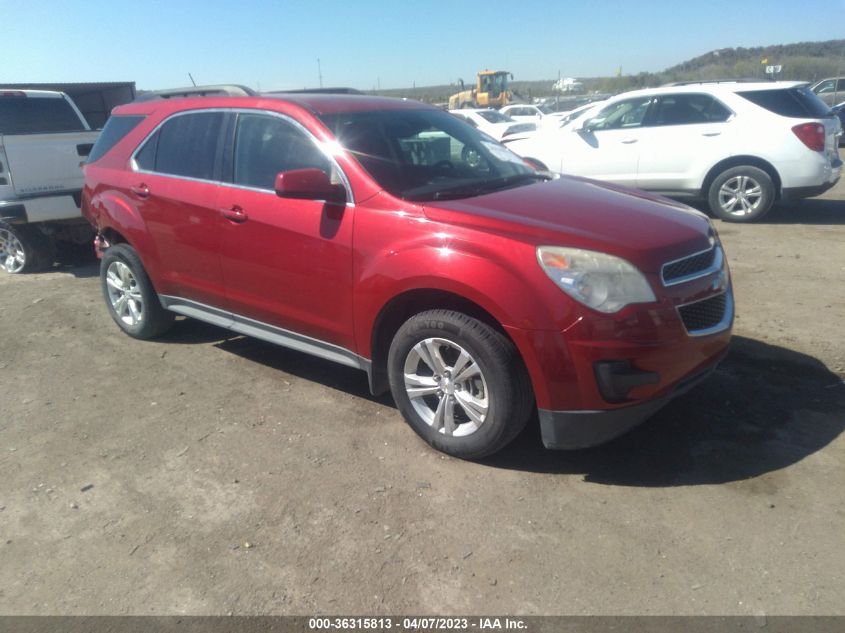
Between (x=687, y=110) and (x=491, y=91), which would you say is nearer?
(x=687, y=110)

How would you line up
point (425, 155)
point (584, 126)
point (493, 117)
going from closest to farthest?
point (425, 155) < point (584, 126) < point (493, 117)

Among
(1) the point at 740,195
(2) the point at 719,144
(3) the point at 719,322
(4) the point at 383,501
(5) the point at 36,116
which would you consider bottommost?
(4) the point at 383,501

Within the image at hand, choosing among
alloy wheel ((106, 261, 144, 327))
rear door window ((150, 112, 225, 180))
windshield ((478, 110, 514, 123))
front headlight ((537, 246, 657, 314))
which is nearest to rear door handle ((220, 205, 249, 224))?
rear door window ((150, 112, 225, 180))

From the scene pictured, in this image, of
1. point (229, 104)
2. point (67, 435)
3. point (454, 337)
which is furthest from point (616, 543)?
point (229, 104)

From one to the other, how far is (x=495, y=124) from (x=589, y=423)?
1664 centimetres

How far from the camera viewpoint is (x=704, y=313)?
3260 mm

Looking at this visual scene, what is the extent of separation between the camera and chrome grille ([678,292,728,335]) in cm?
314

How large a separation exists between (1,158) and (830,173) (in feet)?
30.9

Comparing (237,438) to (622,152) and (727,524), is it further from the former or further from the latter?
(622,152)

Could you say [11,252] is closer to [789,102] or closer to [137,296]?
[137,296]

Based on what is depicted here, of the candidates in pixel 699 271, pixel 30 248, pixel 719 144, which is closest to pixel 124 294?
pixel 30 248

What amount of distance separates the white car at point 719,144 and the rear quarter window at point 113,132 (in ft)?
20.9

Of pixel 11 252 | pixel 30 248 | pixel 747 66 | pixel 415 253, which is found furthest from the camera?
pixel 747 66

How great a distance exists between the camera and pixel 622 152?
934 centimetres
